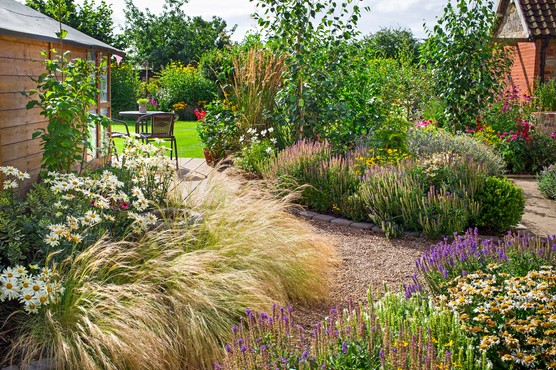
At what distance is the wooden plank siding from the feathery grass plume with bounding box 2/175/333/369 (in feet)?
6.81

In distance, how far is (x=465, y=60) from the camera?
10.1 metres

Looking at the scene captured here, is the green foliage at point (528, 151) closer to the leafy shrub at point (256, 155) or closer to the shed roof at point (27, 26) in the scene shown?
the leafy shrub at point (256, 155)

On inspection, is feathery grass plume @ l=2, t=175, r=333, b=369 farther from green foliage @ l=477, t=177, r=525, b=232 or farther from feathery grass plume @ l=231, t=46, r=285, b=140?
feathery grass plume @ l=231, t=46, r=285, b=140

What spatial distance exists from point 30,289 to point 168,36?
3651 centimetres

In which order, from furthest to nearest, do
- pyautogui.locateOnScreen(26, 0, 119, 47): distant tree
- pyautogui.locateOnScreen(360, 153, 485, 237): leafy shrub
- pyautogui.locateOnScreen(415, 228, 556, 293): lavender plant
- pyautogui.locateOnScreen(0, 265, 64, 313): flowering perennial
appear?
pyautogui.locateOnScreen(26, 0, 119, 47): distant tree → pyautogui.locateOnScreen(360, 153, 485, 237): leafy shrub → pyautogui.locateOnScreen(415, 228, 556, 293): lavender plant → pyautogui.locateOnScreen(0, 265, 64, 313): flowering perennial

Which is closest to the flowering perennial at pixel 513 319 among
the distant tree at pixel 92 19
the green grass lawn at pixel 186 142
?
the green grass lawn at pixel 186 142

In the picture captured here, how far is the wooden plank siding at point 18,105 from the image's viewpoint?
5.18 metres

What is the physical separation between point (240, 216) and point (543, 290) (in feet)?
7.73

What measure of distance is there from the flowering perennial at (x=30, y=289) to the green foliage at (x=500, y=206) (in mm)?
4139

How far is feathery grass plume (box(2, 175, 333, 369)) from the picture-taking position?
9.34 feet

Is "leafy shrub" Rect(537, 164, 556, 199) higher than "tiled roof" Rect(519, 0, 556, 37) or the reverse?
the reverse

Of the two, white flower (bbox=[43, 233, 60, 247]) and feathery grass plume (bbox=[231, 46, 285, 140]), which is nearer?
white flower (bbox=[43, 233, 60, 247])

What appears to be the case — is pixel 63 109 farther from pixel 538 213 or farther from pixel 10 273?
pixel 538 213

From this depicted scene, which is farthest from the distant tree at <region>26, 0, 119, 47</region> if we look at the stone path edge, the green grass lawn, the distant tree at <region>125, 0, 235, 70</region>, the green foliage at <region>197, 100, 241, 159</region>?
the stone path edge
